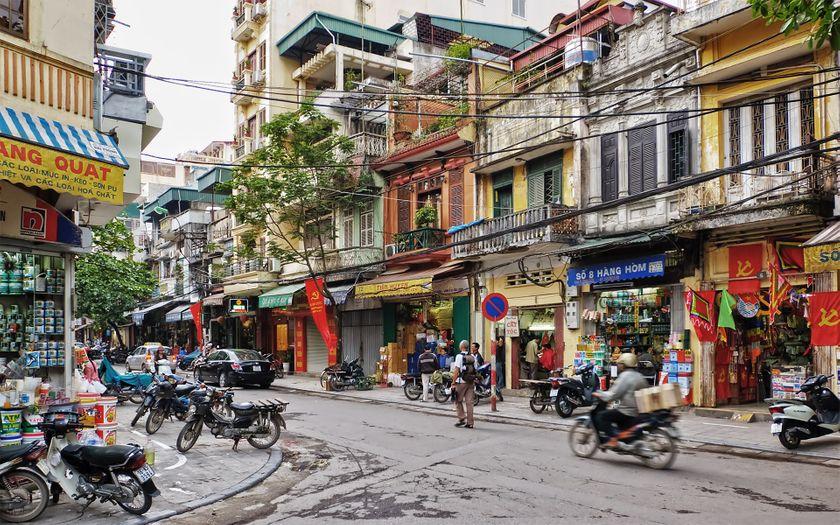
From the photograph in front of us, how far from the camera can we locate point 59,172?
28.8 ft

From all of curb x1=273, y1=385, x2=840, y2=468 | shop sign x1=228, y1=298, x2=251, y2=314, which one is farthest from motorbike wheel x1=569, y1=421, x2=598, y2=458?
shop sign x1=228, y1=298, x2=251, y2=314

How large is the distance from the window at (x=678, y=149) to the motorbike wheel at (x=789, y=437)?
739 cm

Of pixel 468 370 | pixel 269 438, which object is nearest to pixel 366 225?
pixel 468 370

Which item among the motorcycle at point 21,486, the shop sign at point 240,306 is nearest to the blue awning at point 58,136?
the motorcycle at point 21,486

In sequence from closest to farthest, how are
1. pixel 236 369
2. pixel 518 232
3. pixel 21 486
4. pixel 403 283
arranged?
pixel 21 486 → pixel 518 232 → pixel 403 283 → pixel 236 369

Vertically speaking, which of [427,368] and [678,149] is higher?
[678,149]

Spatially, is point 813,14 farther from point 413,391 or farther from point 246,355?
point 246,355

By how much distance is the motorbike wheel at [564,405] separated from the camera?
15.7m

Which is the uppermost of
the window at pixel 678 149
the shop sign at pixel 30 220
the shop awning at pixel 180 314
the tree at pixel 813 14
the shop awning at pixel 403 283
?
the window at pixel 678 149

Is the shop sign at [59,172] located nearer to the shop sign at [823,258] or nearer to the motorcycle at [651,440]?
the motorcycle at [651,440]

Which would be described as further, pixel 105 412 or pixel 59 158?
pixel 105 412

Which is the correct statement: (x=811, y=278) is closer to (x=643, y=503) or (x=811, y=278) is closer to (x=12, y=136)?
(x=643, y=503)

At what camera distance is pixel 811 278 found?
47.2 ft

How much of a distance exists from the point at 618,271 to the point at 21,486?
46.5ft
